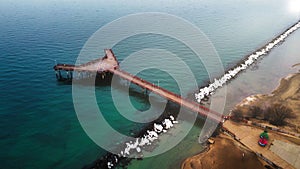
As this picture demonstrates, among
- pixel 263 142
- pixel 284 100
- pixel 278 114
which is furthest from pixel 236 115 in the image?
pixel 284 100

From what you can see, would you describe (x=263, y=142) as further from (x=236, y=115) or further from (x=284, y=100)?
(x=284, y=100)

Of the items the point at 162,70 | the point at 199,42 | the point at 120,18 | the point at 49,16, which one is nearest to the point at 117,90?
the point at 162,70

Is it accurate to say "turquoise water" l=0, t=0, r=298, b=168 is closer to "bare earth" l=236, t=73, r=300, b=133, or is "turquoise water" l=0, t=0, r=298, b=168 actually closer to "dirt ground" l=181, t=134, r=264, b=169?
"dirt ground" l=181, t=134, r=264, b=169

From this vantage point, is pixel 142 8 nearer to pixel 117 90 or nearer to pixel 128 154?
pixel 117 90

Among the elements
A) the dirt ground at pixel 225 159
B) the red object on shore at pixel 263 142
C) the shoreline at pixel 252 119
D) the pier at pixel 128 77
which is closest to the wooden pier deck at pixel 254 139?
the red object on shore at pixel 263 142

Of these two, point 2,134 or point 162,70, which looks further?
point 162,70
